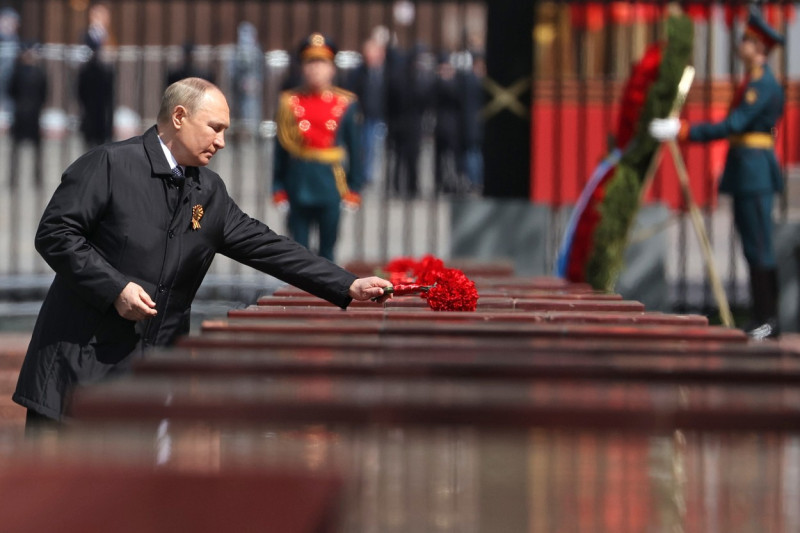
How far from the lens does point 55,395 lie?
392 centimetres

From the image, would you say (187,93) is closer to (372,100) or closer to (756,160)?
(756,160)

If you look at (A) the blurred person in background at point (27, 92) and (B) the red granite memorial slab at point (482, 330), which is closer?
(B) the red granite memorial slab at point (482, 330)

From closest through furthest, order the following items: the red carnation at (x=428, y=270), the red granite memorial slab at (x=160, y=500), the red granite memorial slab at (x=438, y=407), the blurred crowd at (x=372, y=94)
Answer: the red granite memorial slab at (x=160, y=500) < the red granite memorial slab at (x=438, y=407) < the red carnation at (x=428, y=270) < the blurred crowd at (x=372, y=94)

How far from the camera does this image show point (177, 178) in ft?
13.4

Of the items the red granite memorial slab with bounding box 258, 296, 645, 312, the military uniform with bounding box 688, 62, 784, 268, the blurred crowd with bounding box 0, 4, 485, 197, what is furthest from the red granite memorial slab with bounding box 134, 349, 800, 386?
the blurred crowd with bounding box 0, 4, 485, 197

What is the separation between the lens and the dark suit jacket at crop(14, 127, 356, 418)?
390 centimetres

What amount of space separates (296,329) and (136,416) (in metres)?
1.18

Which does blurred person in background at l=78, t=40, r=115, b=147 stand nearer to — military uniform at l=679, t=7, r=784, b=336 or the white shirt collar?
military uniform at l=679, t=7, r=784, b=336

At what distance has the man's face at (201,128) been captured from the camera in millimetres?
4039

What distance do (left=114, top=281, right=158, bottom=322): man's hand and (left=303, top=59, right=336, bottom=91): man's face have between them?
5.04m

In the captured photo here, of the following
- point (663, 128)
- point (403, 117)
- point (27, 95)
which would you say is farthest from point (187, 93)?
point (27, 95)

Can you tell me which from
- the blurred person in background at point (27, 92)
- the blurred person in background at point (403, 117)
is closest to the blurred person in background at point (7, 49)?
the blurred person in background at point (27, 92)

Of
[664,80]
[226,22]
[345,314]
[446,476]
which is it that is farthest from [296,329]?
[226,22]

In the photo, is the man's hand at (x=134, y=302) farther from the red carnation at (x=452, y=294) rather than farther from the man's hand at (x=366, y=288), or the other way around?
the red carnation at (x=452, y=294)
